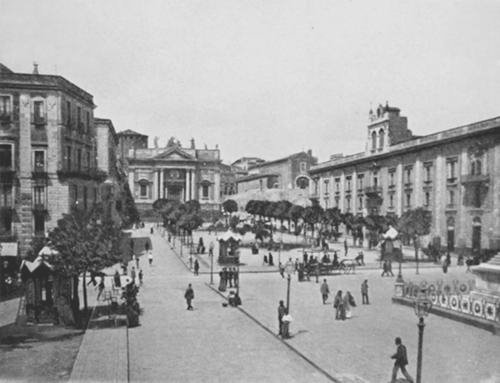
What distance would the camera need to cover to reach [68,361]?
14.5 meters

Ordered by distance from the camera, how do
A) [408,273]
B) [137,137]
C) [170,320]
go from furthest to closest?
[137,137] < [408,273] < [170,320]

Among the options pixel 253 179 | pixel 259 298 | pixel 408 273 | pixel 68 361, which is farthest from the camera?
pixel 253 179

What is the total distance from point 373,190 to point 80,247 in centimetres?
4498

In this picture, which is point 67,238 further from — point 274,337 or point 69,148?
point 69,148

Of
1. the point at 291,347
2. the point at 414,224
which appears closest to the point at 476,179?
the point at 414,224

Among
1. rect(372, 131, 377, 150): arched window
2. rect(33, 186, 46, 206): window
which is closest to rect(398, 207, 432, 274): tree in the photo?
rect(372, 131, 377, 150): arched window

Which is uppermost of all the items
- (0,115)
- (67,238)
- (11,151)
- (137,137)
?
(137,137)

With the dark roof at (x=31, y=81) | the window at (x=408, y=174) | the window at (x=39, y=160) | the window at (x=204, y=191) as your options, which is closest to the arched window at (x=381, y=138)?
the window at (x=408, y=174)

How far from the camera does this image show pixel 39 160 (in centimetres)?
3891

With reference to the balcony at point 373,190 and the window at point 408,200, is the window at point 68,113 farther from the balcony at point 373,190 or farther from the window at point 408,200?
the balcony at point 373,190

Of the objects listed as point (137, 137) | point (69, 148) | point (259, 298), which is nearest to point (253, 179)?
point (137, 137)

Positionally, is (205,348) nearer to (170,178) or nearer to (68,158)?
(68,158)

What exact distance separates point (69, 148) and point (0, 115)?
16.9 ft

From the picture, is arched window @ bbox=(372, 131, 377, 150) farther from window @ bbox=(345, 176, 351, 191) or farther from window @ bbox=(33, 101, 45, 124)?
window @ bbox=(33, 101, 45, 124)
